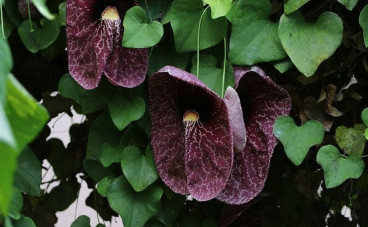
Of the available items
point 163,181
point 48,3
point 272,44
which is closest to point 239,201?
point 163,181

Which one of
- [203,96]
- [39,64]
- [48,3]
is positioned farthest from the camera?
[39,64]

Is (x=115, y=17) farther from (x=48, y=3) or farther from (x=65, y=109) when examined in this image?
(x=65, y=109)

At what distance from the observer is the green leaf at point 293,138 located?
795mm

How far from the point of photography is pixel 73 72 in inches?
31.6

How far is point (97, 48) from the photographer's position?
0.79 meters

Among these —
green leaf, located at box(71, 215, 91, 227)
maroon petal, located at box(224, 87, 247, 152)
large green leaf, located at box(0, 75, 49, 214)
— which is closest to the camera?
large green leaf, located at box(0, 75, 49, 214)

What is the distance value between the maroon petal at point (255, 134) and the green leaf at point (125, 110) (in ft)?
0.42

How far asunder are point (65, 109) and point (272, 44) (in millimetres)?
415

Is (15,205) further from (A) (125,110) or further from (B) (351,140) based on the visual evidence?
(B) (351,140)

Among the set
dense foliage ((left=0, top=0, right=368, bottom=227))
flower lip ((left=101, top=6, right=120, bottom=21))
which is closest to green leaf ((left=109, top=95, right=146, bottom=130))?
dense foliage ((left=0, top=0, right=368, bottom=227))

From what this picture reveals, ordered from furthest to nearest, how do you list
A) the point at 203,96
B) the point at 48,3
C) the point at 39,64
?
1. the point at 39,64
2. the point at 48,3
3. the point at 203,96

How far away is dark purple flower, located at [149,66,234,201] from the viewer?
0.76m

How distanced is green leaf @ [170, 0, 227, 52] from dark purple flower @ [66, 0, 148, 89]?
5 centimetres

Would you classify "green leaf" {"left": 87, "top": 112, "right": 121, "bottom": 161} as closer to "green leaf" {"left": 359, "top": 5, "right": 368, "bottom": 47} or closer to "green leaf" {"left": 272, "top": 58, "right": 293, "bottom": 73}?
"green leaf" {"left": 272, "top": 58, "right": 293, "bottom": 73}
